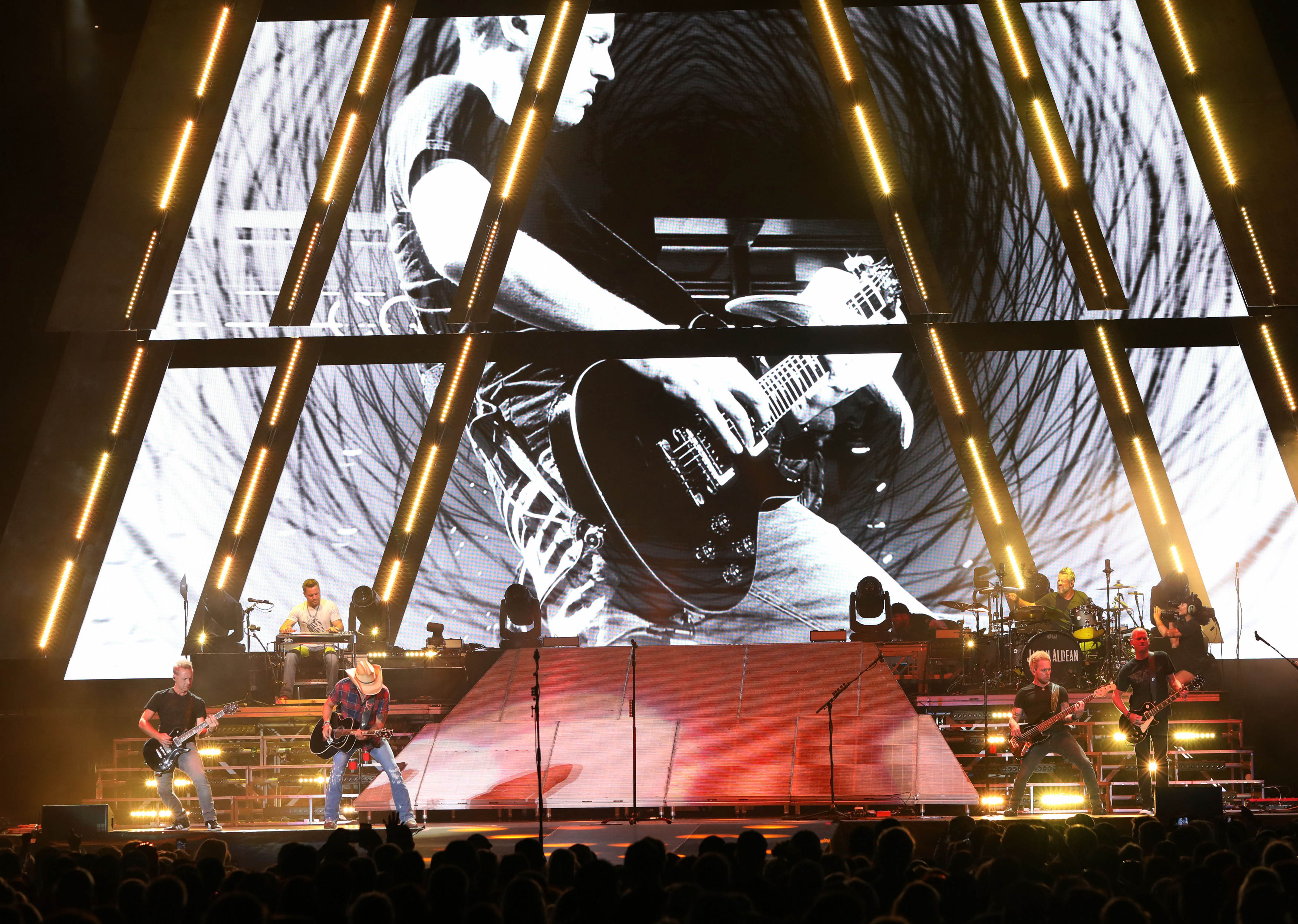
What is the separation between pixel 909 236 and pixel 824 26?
8.45ft

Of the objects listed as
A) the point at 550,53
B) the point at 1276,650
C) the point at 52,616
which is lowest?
the point at 1276,650

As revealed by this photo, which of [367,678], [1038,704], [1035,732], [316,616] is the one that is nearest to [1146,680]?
[1038,704]

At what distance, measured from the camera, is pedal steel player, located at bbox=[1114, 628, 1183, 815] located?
31.6ft

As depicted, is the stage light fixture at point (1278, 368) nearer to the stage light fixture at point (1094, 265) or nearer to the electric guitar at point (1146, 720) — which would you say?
the stage light fixture at point (1094, 265)

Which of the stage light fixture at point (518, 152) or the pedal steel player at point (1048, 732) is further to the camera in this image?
the stage light fixture at point (518, 152)

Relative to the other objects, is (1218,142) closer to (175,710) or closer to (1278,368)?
(1278,368)

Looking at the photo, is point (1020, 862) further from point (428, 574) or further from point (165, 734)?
point (428, 574)

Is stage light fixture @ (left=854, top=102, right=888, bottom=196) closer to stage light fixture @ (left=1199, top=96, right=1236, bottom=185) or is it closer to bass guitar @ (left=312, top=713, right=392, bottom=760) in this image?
stage light fixture @ (left=1199, top=96, right=1236, bottom=185)

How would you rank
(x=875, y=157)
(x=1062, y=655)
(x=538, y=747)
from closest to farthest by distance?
(x=538, y=747) → (x=1062, y=655) → (x=875, y=157)

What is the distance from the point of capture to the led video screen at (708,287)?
587 inches

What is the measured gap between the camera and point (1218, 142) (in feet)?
45.2

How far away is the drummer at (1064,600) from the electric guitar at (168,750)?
7417mm

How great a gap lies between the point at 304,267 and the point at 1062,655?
29.8ft

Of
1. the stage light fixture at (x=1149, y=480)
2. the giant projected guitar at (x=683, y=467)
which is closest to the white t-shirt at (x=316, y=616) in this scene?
the giant projected guitar at (x=683, y=467)
